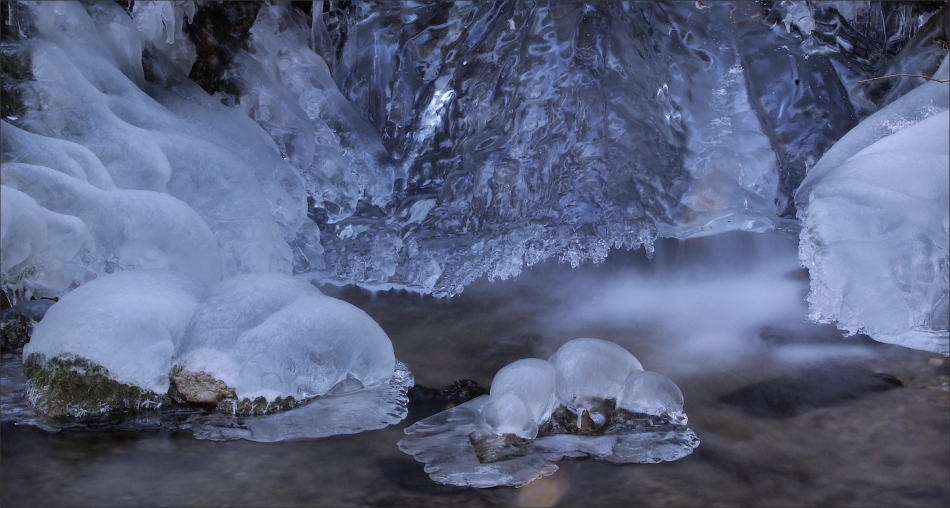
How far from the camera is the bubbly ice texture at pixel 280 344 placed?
2.38 meters

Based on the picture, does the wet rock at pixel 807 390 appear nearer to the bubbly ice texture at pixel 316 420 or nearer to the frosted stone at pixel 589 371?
the frosted stone at pixel 589 371

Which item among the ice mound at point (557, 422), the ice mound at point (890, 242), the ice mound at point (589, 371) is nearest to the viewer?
the ice mound at point (557, 422)

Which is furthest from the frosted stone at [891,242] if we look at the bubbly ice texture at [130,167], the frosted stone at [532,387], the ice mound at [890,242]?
the bubbly ice texture at [130,167]

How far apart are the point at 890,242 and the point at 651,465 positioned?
122 cm

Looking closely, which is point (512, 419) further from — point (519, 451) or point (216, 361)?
point (216, 361)

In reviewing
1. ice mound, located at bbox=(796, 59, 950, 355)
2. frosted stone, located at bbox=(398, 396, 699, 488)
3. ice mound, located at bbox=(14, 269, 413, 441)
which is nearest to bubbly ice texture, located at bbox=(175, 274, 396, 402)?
ice mound, located at bbox=(14, 269, 413, 441)

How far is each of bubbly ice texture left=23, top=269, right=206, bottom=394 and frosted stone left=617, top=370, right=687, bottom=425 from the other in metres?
1.39

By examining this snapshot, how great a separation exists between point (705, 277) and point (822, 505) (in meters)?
1.79

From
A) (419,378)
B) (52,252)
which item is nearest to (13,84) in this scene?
(52,252)

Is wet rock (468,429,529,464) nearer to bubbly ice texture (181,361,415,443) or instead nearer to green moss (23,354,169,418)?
bubbly ice texture (181,361,415,443)

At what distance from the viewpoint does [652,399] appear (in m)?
2.31

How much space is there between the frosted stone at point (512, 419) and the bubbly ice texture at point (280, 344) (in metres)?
0.52

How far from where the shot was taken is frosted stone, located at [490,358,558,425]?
2.25 m

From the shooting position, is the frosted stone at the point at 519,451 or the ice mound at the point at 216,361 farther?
the ice mound at the point at 216,361
